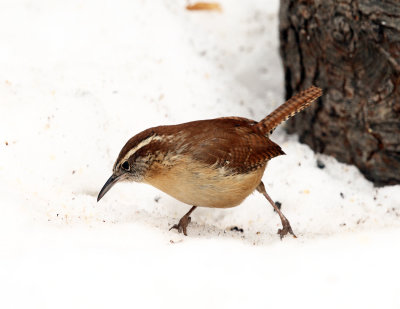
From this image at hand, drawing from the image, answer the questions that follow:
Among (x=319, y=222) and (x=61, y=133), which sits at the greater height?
(x=61, y=133)

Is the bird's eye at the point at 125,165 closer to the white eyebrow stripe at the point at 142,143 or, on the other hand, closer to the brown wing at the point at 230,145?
the white eyebrow stripe at the point at 142,143

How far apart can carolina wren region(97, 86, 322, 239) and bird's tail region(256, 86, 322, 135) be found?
339mm

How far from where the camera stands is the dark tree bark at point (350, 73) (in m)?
4.79

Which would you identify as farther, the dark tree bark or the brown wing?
the dark tree bark

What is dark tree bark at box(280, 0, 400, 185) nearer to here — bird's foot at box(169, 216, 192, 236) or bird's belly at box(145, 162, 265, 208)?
bird's belly at box(145, 162, 265, 208)

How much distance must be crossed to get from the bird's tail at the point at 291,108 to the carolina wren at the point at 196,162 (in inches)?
13.3

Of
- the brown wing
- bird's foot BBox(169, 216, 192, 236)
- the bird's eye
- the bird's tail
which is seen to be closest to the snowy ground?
bird's foot BBox(169, 216, 192, 236)

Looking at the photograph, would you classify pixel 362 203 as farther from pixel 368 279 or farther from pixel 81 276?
pixel 81 276

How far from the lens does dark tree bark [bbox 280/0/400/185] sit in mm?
4793

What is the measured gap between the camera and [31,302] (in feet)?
10.6

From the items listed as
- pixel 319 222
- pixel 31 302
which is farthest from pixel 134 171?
pixel 319 222

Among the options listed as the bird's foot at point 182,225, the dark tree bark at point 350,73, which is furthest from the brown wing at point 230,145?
the dark tree bark at point 350,73

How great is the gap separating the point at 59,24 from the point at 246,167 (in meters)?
2.76

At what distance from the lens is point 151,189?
523 cm
